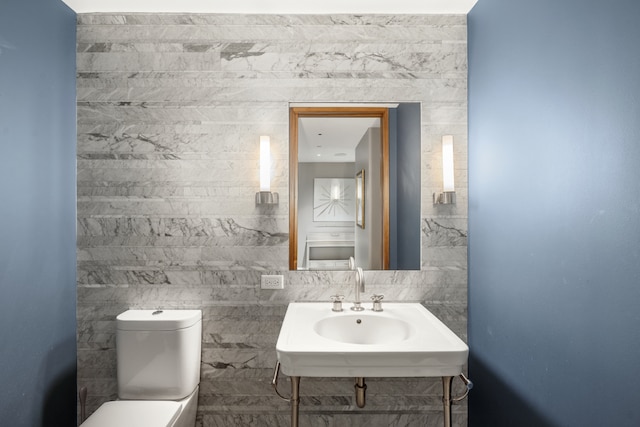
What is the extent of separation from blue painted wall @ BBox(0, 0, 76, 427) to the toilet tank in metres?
0.30

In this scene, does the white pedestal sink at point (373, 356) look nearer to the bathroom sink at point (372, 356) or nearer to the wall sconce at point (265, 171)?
the bathroom sink at point (372, 356)

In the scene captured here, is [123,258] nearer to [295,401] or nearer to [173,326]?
[173,326]

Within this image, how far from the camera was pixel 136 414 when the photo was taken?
5.00ft

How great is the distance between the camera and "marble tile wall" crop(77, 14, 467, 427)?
190 centimetres

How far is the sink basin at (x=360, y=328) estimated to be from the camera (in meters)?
1.74

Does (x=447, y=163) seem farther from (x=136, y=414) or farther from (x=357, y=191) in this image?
(x=136, y=414)

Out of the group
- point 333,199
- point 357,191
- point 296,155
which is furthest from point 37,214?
point 357,191

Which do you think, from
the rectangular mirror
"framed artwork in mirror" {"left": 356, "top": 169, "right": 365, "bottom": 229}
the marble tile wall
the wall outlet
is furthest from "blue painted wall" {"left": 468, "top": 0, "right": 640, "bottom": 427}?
the wall outlet

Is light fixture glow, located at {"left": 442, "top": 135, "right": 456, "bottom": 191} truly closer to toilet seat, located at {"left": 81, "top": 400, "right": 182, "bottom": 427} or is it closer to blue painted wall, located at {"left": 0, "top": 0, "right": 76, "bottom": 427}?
toilet seat, located at {"left": 81, "top": 400, "right": 182, "bottom": 427}

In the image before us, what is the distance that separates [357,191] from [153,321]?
3.90 feet

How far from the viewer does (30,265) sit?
1.55 metres

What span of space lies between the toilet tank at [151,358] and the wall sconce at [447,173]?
143cm

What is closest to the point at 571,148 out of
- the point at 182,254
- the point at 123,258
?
the point at 182,254

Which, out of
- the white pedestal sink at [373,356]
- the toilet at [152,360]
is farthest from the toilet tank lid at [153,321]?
the white pedestal sink at [373,356]
